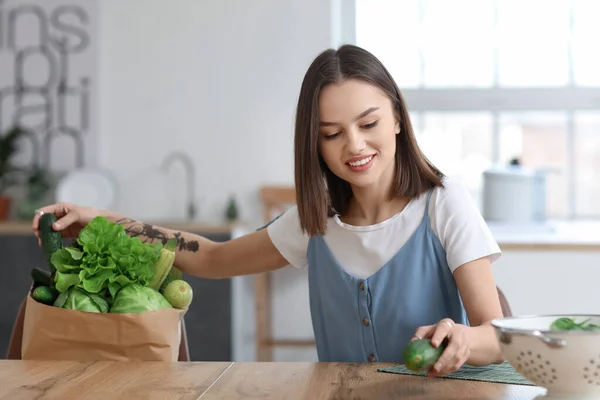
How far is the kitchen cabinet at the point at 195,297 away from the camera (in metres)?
4.03

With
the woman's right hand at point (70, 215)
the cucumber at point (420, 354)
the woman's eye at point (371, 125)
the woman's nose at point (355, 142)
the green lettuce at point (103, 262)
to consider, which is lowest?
the cucumber at point (420, 354)

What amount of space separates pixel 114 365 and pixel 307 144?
21.4 inches

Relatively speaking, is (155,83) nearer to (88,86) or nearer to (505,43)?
(88,86)

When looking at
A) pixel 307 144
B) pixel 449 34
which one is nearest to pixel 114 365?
→ pixel 307 144

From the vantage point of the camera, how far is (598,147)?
4477 mm

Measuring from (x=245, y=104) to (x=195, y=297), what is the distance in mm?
1018

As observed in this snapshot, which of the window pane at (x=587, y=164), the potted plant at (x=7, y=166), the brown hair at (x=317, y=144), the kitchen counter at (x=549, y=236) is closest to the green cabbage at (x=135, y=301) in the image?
the brown hair at (x=317, y=144)

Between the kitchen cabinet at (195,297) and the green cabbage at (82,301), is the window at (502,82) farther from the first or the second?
the green cabbage at (82,301)

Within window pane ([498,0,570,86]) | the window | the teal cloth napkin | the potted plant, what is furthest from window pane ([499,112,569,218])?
the teal cloth napkin

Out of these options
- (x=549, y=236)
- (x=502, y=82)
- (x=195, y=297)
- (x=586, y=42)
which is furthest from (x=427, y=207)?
(x=586, y=42)

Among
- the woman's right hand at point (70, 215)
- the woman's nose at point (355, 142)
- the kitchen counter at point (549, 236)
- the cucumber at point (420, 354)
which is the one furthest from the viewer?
the kitchen counter at point (549, 236)

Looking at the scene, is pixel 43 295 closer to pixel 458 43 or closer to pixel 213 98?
pixel 213 98

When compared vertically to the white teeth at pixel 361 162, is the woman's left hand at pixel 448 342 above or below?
below

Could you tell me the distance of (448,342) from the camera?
1226 millimetres
